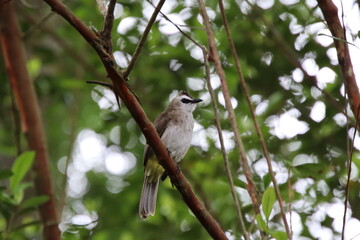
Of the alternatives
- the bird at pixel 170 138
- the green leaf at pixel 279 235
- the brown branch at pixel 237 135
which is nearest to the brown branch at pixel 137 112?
the green leaf at pixel 279 235

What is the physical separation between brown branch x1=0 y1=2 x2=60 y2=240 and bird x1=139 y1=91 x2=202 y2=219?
2.57ft

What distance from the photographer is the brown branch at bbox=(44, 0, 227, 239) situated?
2.50 meters

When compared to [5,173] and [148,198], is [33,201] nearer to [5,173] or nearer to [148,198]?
[5,173]

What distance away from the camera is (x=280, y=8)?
17.2ft

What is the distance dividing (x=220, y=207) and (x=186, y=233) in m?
0.42

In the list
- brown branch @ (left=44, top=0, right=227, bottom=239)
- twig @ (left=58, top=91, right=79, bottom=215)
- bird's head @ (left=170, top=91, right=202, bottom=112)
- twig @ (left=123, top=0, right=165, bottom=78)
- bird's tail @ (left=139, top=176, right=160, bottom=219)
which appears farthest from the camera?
bird's head @ (left=170, top=91, right=202, bottom=112)

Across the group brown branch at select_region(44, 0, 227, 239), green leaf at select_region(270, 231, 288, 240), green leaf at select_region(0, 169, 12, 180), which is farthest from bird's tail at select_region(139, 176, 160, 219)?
green leaf at select_region(270, 231, 288, 240)

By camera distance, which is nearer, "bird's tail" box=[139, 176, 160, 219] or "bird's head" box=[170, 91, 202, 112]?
"bird's tail" box=[139, 176, 160, 219]

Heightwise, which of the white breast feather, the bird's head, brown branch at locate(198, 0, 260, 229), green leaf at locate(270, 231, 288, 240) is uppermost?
the bird's head

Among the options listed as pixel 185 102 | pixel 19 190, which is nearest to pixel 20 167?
pixel 19 190

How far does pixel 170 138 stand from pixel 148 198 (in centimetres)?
59

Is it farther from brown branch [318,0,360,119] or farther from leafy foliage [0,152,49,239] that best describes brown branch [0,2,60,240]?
brown branch [318,0,360,119]

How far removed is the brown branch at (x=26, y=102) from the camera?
5.18 m

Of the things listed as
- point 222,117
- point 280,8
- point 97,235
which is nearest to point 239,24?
point 280,8
